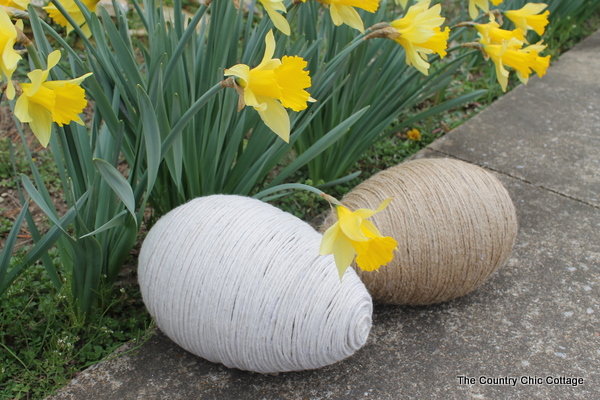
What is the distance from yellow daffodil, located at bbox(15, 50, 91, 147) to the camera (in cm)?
110

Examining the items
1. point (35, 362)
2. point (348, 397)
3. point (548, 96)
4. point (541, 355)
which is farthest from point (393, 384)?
point (548, 96)

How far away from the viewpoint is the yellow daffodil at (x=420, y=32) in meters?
1.52

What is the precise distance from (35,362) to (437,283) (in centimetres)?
112

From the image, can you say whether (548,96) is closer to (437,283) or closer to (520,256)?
(520,256)

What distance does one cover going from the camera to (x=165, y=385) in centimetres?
147

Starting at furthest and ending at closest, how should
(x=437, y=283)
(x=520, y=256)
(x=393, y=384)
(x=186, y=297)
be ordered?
(x=520, y=256) → (x=437, y=283) → (x=393, y=384) → (x=186, y=297)

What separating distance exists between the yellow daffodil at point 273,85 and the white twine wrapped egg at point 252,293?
32 cm

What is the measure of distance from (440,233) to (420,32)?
21.6 inches

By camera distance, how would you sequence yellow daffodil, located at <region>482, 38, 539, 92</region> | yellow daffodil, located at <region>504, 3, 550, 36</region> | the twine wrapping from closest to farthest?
the twine wrapping < yellow daffodil, located at <region>482, 38, 539, 92</region> < yellow daffodil, located at <region>504, 3, 550, 36</region>

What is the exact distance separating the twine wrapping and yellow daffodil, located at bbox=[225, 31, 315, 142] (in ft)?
1.69

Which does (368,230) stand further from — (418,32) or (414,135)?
(414,135)

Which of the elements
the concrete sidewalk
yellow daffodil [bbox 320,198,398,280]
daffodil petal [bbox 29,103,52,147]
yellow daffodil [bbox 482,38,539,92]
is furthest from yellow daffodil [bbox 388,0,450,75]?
daffodil petal [bbox 29,103,52,147]

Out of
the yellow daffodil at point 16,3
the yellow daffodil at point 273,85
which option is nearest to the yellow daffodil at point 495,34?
the yellow daffodil at point 273,85

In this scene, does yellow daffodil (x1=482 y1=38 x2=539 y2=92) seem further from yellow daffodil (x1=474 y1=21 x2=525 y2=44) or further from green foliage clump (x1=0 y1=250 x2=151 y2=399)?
green foliage clump (x1=0 y1=250 x2=151 y2=399)
